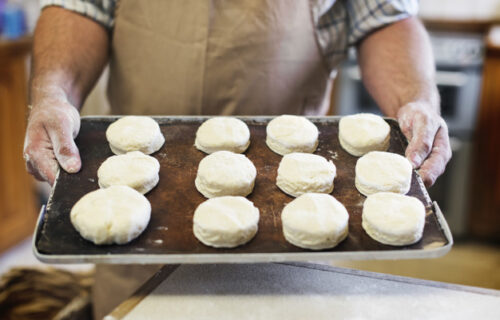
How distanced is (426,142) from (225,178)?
529 mm

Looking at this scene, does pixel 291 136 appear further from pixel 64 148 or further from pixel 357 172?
pixel 64 148

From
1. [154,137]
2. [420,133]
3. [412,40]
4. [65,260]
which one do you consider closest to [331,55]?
[412,40]

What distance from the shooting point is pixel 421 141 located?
1348 mm

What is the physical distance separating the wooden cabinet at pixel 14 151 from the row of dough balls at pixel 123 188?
1.71 meters

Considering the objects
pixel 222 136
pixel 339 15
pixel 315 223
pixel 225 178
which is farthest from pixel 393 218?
pixel 339 15

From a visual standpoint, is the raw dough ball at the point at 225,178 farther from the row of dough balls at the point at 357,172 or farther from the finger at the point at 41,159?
the finger at the point at 41,159

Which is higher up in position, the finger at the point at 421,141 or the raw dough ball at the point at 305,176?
the finger at the point at 421,141

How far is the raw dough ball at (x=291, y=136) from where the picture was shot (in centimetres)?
143

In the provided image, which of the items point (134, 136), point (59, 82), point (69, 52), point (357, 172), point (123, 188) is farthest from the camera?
point (69, 52)

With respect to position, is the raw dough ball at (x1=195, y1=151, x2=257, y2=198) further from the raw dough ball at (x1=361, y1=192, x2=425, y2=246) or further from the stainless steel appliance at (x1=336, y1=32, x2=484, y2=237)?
the stainless steel appliance at (x1=336, y1=32, x2=484, y2=237)

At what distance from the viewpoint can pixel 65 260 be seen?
3.31ft

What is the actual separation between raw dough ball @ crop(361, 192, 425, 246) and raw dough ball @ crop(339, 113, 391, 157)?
0.84 ft

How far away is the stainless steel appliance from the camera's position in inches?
118

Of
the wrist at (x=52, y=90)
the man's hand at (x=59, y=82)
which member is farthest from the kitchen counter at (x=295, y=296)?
the wrist at (x=52, y=90)
